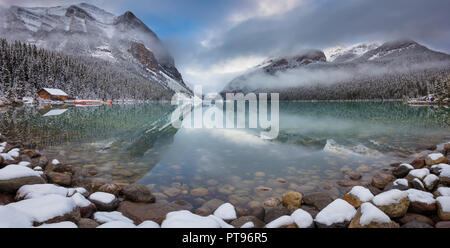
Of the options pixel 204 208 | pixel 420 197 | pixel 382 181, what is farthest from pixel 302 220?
pixel 382 181

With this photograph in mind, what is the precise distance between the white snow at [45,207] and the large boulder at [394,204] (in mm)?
7801

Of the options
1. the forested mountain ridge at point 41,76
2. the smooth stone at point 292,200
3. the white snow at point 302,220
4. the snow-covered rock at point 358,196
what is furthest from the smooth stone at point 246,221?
the forested mountain ridge at point 41,76

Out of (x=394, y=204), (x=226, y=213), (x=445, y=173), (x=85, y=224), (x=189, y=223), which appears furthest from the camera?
(x=445, y=173)

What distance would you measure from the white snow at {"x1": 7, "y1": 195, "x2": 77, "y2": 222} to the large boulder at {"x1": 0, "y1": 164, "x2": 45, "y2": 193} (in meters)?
1.73

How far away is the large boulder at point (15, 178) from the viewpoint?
610cm

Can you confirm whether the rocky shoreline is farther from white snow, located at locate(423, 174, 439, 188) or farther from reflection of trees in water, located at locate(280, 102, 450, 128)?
reflection of trees in water, located at locate(280, 102, 450, 128)

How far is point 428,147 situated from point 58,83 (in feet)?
372

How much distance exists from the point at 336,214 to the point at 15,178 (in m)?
8.93

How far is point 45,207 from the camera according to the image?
189 inches

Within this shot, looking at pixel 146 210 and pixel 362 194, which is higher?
pixel 362 194

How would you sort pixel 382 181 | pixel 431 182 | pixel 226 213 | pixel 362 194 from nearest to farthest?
1. pixel 226 213
2. pixel 362 194
3. pixel 431 182
4. pixel 382 181

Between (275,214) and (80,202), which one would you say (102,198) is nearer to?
(80,202)
